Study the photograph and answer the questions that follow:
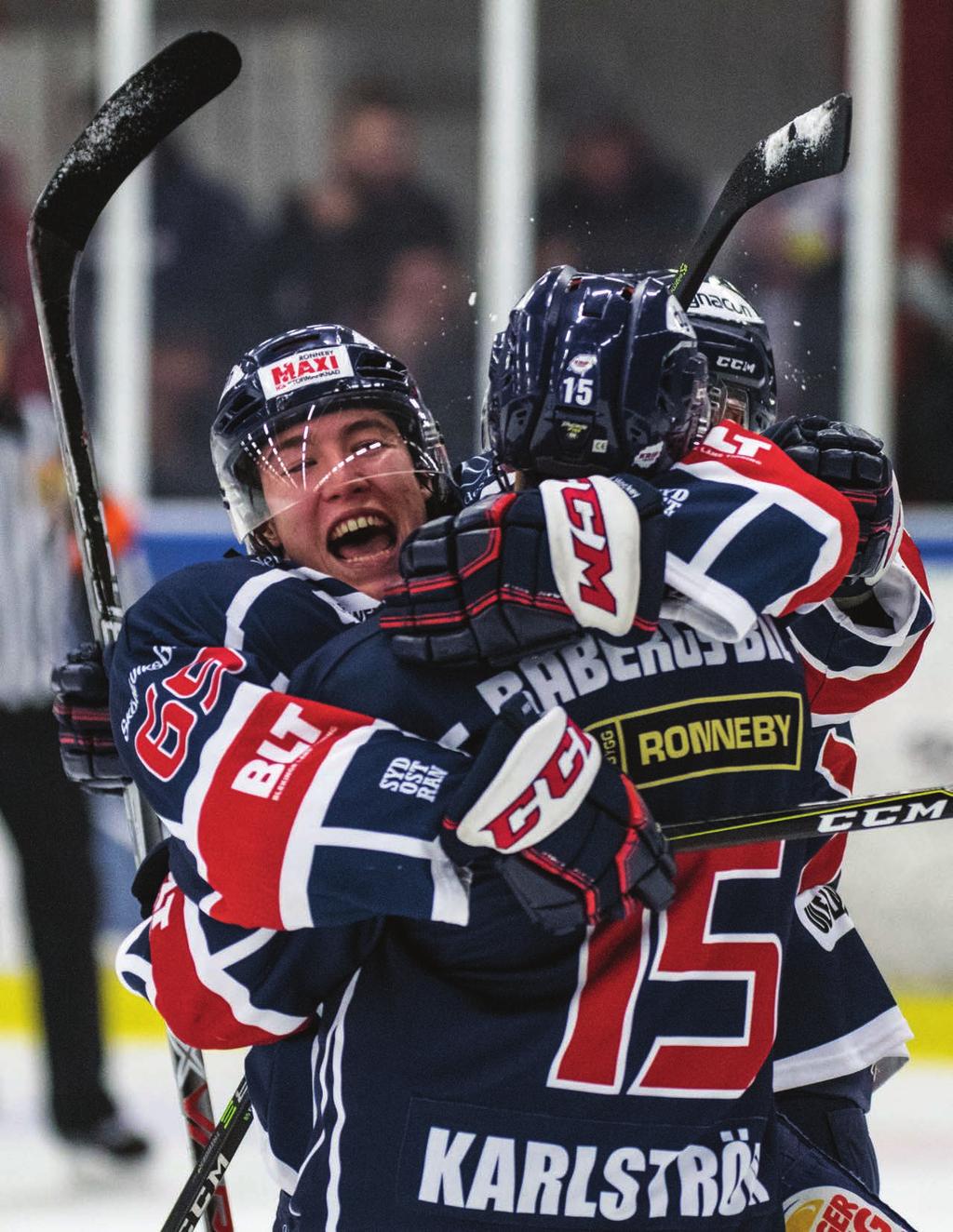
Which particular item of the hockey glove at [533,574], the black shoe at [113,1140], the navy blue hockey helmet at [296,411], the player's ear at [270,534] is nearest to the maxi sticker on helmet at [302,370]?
the navy blue hockey helmet at [296,411]

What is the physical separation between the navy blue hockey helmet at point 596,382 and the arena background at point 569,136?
2.79 meters

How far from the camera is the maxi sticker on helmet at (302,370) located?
161 centimetres

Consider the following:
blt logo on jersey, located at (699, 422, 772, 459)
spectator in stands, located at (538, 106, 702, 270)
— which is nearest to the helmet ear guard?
blt logo on jersey, located at (699, 422, 772, 459)

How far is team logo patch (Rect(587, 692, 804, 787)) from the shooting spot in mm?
1192

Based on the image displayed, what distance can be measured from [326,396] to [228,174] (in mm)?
3208

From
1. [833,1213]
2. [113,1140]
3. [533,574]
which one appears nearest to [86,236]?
[533,574]

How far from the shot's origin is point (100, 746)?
162 centimetres

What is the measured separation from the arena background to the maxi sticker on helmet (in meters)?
2.48

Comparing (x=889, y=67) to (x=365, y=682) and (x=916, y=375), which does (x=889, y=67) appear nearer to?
(x=916, y=375)

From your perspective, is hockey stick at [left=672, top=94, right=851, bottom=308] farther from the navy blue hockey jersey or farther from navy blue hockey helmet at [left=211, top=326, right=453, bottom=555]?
the navy blue hockey jersey

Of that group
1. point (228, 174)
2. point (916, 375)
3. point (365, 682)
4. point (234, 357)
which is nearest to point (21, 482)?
point (234, 357)

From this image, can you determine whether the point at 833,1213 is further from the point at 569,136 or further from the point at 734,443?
the point at 569,136

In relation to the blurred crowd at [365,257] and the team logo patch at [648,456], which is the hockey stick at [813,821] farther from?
the blurred crowd at [365,257]

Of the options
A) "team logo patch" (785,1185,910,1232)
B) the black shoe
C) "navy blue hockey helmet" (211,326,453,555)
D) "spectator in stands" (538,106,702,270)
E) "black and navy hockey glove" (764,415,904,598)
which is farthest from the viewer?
"spectator in stands" (538,106,702,270)
